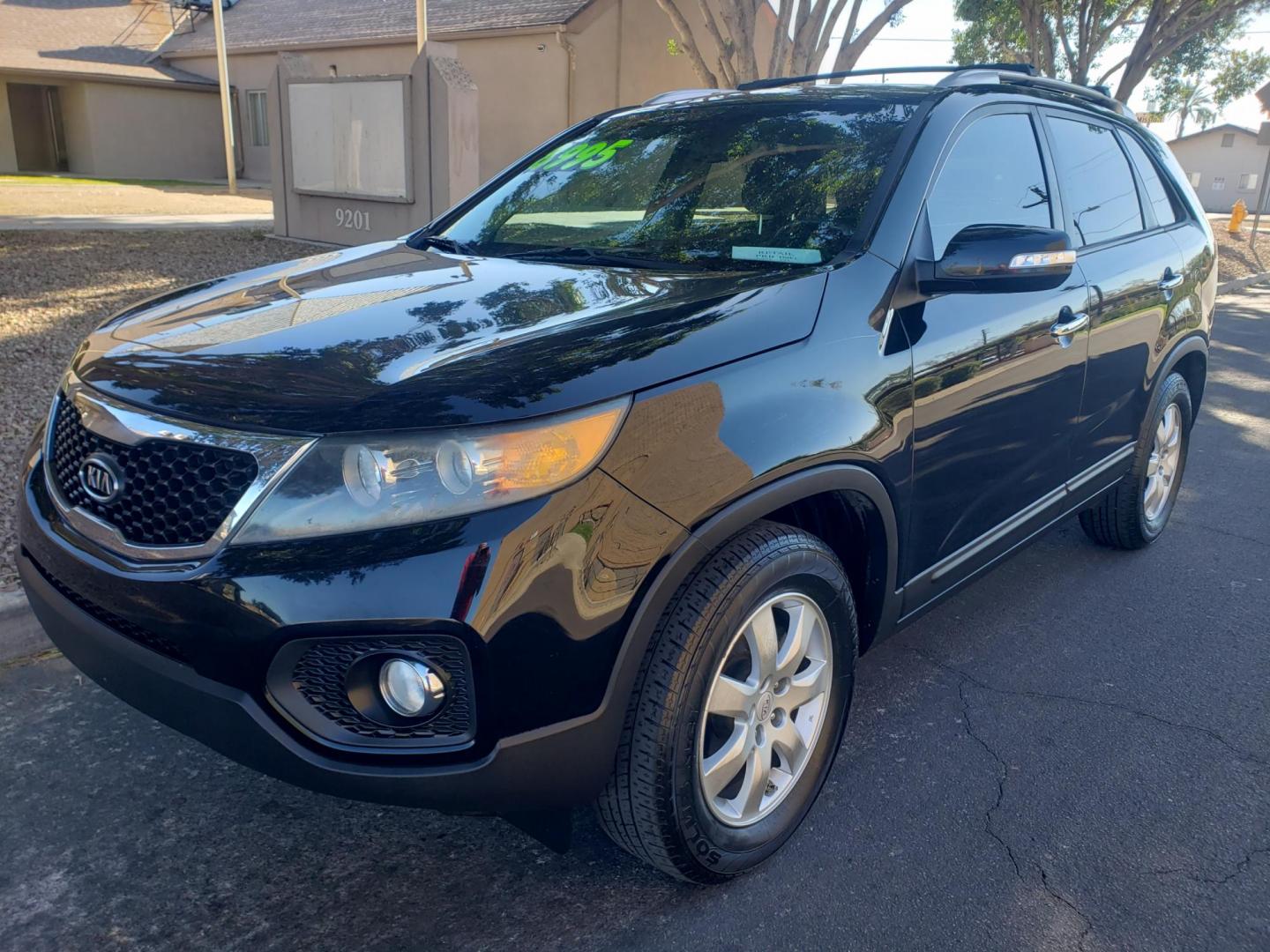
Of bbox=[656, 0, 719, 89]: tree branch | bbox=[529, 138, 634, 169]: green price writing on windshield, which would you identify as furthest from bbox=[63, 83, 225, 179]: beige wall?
bbox=[529, 138, 634, 169]: green price writing on windshield

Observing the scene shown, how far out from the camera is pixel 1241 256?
63.5 ft

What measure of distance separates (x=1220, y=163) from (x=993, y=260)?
69.0m

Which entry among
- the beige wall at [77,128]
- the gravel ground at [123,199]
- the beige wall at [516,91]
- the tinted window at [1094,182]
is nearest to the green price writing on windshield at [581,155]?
the tinted window at [1094,182]

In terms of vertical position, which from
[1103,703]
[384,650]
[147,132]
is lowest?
[147,132]

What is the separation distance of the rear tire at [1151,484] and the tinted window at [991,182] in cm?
134

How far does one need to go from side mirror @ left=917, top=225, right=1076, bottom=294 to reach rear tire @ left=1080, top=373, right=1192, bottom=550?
1.70 m

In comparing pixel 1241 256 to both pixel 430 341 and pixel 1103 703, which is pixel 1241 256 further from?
pixel 430 341

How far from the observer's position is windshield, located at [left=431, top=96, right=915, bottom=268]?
116 inches

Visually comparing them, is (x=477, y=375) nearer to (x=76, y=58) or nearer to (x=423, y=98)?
(x=423, y=98)

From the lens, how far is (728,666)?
238cm

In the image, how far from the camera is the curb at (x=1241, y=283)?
15.2 meters

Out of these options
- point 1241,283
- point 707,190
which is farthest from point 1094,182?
point 1241,283

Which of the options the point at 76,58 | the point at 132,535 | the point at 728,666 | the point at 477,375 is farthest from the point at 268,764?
the point at 76,58

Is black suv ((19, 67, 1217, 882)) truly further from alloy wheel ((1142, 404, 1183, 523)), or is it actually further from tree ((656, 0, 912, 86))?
tree ((656, 0, 912, 86))
